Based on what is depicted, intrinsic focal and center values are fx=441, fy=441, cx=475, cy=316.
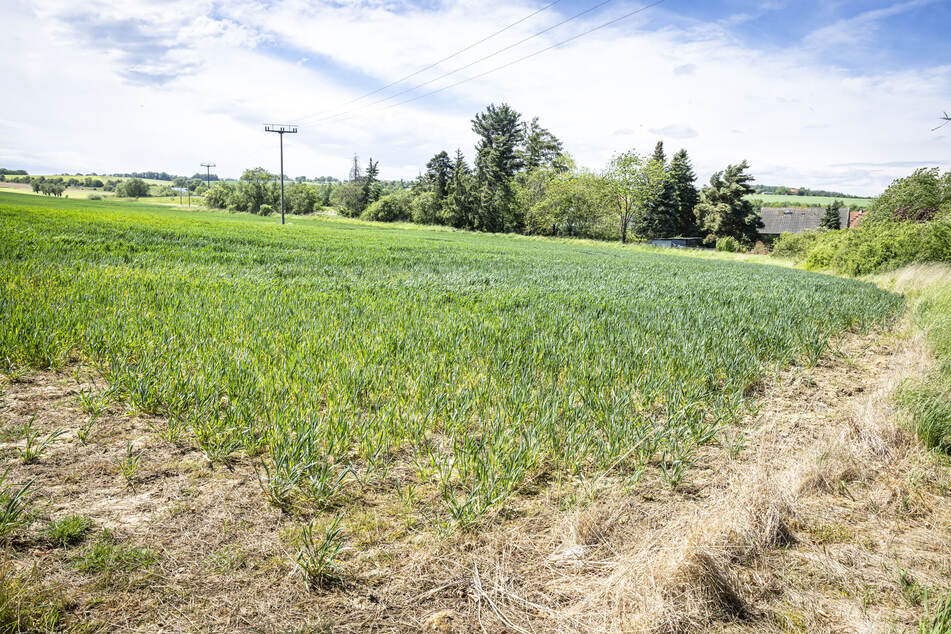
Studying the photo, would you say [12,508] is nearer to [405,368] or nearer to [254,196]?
[405,368]

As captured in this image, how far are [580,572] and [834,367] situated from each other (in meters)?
7.13

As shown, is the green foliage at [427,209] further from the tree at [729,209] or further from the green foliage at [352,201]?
the tree at [729,209]

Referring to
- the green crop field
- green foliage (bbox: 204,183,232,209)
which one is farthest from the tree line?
the green crop field

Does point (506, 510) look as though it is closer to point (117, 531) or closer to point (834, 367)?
point (117, 531)

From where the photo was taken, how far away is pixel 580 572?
2.46m

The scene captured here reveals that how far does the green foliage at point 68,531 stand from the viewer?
2301 millimetres

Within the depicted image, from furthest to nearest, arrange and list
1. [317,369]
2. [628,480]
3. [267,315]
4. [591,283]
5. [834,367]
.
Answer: [591,283]
[834,367]
[267,315]
[317,369]
[628,480]

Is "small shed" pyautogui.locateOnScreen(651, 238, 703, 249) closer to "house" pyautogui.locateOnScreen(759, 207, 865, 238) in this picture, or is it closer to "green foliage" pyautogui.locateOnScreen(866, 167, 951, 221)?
"house" pyautogui.locateOnScreen(759, 207, 865, 238)

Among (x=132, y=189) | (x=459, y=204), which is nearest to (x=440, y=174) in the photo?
(x=459, y=204)

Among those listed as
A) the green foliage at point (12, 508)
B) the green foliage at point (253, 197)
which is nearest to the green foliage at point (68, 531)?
the green foliage at point (12, 508)

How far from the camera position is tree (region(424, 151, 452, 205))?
225 ft

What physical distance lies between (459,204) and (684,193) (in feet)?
112

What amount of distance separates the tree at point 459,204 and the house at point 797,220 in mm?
48330

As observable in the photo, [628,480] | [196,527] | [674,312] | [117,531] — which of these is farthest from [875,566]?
[674,312]
